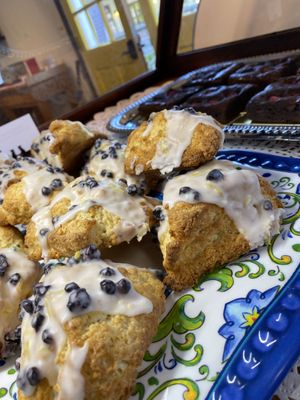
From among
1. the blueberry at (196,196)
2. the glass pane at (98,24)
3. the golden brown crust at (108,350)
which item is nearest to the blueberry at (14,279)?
the golden brown crust at (108,350)

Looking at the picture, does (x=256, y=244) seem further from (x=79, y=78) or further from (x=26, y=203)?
(x=79, y=78)

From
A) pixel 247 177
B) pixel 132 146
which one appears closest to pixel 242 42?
pixel 132 146

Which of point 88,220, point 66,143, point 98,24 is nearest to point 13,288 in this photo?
point 88,220

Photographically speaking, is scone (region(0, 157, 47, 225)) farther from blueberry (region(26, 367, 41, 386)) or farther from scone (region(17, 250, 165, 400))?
blueberry (region(26, 367, 41, 386))

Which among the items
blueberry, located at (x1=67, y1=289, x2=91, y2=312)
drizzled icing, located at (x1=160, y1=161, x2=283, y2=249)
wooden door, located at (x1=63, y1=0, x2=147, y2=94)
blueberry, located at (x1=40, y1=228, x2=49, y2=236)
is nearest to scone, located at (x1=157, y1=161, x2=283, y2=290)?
drizzled icing, located at (x1=160, y1=161, x2=283, y2=249)

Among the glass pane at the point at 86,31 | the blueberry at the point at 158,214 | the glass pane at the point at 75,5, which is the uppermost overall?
the glass pane at the point at 75,5

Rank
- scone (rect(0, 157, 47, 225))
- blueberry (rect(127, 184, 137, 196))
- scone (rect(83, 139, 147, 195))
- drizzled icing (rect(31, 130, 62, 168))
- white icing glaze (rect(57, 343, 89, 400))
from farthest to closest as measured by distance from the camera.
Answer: drizzled icing (rect(31, 130, 62, 168)) → scone (rect(0, 157, 47, 225)) → scone (rect(83, 139, 147, 195)) → blueberry (rect(127, 184, 137, 196)) → white icing glaze (rect(57, 343, 89, 400))

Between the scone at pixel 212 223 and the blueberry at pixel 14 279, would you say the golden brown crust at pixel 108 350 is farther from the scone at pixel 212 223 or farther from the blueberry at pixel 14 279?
the blueberry at pixel 14 279
